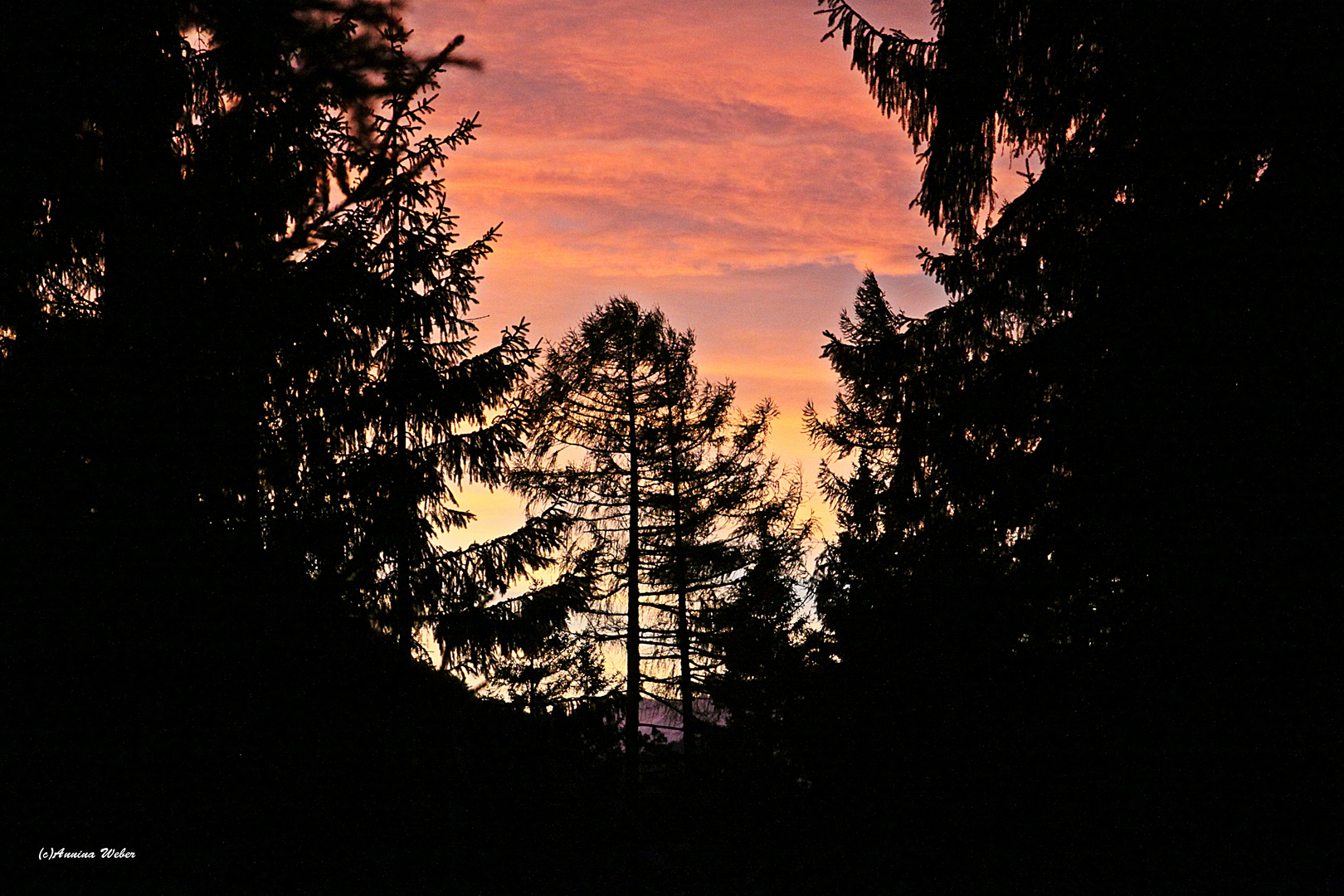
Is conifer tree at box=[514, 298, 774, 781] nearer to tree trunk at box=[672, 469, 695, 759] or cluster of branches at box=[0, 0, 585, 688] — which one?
tree trunk at box=[672, 469, 695, 759]

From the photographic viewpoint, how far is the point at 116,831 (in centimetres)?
607

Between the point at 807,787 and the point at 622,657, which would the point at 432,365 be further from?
the point at 622,657

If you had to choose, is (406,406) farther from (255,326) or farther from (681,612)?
(681,612)

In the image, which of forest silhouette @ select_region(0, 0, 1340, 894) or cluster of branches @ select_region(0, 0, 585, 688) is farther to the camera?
cluster of branches @ select_region(0, 0, 585, 688)

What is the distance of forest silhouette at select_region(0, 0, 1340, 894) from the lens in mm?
5180

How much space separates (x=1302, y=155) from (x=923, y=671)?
4.44 m

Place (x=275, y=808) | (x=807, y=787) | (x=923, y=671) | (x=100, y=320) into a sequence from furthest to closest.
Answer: (x=100, y=320) < (x=807, y=787) < (x=275, y=808) < (x=923, y=671)

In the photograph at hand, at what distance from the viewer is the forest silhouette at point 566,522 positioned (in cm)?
518

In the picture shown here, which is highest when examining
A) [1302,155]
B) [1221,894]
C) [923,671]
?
[1302,155]

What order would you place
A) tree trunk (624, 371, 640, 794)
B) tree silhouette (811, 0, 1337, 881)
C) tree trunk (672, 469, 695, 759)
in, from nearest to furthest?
tree silhouette (811, 0, 1337, 881) < tree trunk (624, 371, 640, 794) < tree trunk (672, 469, 695, 759)

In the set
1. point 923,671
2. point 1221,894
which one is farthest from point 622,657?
point 1221,894

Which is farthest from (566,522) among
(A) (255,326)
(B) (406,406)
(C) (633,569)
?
(C) (633,569)
